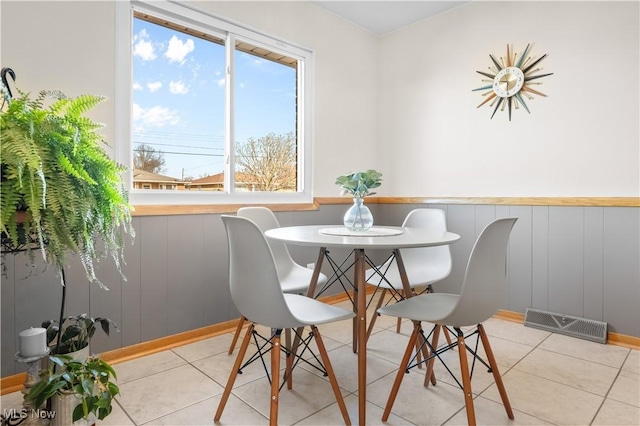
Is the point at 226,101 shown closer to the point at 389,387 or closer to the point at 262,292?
the point at 262,292

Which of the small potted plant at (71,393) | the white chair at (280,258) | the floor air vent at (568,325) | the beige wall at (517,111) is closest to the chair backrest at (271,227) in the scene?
the white chair at (280,258)

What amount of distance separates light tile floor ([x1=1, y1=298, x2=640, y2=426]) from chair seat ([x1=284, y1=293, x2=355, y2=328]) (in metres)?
0.47

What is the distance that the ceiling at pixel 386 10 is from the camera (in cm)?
315

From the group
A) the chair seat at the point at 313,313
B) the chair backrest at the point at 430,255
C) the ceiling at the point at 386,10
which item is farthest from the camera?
the ceiling at the point at 386,10

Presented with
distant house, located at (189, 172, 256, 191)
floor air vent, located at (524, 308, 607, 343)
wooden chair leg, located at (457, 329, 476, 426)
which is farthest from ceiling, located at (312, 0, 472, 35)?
wooden chair leg, located at (457, 329, 476, 426)

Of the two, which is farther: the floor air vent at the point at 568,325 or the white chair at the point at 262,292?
the floor air vent at the point at 568,325

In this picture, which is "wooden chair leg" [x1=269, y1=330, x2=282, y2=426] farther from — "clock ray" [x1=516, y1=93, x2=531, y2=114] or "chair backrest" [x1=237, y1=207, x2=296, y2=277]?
"clock ray" [x1=516, y1=93, x2=531, y2=114]

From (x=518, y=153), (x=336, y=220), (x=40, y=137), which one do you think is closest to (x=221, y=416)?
(x=40, y=137)

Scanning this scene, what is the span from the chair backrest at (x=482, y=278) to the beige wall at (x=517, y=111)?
5.40 feet

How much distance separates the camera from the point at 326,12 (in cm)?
328

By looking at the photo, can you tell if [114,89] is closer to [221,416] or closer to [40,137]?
[40,137]

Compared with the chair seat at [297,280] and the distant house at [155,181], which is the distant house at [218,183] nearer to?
the distant house at [155,181]

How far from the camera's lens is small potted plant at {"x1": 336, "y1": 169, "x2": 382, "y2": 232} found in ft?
6.22

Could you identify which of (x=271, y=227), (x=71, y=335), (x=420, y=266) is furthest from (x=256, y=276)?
(x=420, y=266)
